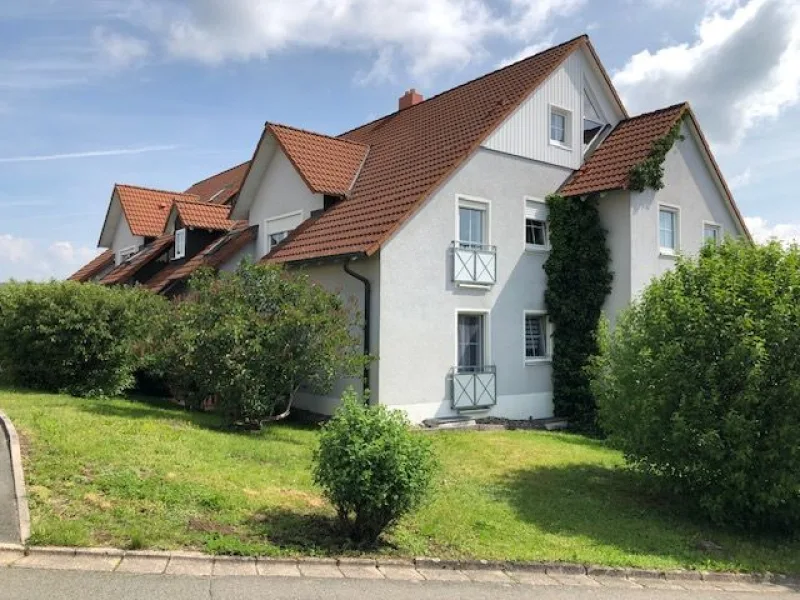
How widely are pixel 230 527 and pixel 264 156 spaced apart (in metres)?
14.9

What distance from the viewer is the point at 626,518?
9695mm

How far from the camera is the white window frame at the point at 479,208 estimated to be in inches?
641

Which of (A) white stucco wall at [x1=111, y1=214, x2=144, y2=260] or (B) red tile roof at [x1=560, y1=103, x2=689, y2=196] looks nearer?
(B) red tile roof at [x1=560, y1=103, x2=689, y2=196]

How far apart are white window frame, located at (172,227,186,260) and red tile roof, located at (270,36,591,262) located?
5.85 m

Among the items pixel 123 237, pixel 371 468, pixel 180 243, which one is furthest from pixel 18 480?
pixel 123 237

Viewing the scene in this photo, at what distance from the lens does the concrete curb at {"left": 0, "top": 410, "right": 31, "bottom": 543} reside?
21.9 feet

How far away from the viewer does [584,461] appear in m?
13.0

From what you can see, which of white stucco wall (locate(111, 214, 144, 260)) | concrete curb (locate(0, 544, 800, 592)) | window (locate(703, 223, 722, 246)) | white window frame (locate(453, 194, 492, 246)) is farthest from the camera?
white stucco wall (locate(111, 214, 144, 260))

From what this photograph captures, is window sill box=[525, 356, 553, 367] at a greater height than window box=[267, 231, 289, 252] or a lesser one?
lesser

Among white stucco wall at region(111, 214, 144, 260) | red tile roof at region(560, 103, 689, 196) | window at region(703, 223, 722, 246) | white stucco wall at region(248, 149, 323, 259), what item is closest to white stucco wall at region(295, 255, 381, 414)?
white stucco wall at region(248, 149, 323, 259)

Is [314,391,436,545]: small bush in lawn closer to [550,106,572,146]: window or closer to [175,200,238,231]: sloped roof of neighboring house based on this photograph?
[550,106,572,146]: window

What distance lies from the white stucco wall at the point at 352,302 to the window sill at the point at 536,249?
4825 mm

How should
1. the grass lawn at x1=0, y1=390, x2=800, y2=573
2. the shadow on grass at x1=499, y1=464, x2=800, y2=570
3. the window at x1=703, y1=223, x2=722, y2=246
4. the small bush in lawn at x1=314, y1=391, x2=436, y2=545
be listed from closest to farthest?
the small bush in lawn at x1=314, y1=391, x2=436, y2=545 → the grass lawn at x1=0, y1=390, x2=800, y2=573 → the shadow on grass at x1=499, y1=464, x2=800, y2=570 → the window at x1=703, y1=223, x2=722, y2=246

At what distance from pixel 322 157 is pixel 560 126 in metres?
6.80
